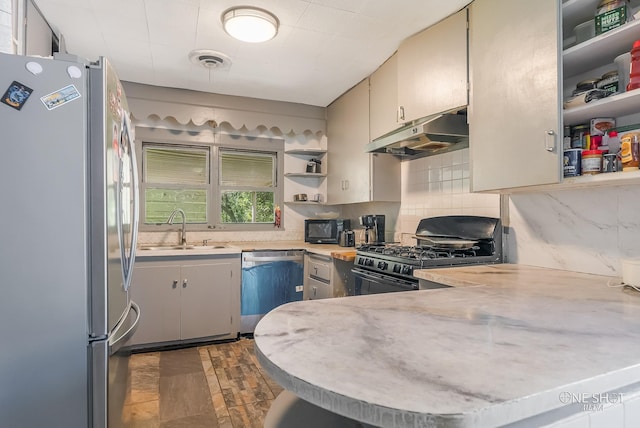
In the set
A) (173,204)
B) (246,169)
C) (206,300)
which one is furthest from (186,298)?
(246,169)

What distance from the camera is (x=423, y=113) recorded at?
227 cm

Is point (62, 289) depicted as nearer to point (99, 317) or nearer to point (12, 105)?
point (99, 317)

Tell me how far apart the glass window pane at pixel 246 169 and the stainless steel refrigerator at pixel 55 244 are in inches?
102

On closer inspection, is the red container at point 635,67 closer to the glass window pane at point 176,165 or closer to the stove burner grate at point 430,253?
the stove burner grate at point 430,253

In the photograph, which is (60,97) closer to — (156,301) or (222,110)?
(156,301)

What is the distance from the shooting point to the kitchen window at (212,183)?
11.7 feet

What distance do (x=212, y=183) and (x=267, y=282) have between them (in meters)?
1.23

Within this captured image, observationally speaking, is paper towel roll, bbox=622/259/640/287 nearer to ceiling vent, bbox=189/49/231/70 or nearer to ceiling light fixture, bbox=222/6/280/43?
ceiling light fixture, bbox=222/6/280/43

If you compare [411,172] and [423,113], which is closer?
[423,113]

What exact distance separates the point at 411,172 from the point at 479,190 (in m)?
1.15

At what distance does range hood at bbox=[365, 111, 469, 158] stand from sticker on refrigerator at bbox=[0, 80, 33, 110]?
1838 millimetres

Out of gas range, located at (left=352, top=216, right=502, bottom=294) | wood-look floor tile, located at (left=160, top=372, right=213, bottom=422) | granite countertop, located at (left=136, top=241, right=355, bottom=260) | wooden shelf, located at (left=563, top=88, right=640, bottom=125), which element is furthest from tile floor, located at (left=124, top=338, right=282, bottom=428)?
wooden shelf, located at (left=563, top=88, right=640, bottom=125)

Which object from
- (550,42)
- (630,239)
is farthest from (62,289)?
(630,239)

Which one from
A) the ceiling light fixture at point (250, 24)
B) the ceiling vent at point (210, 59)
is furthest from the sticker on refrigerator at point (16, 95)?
the ceiling vent at point (210, 59)
